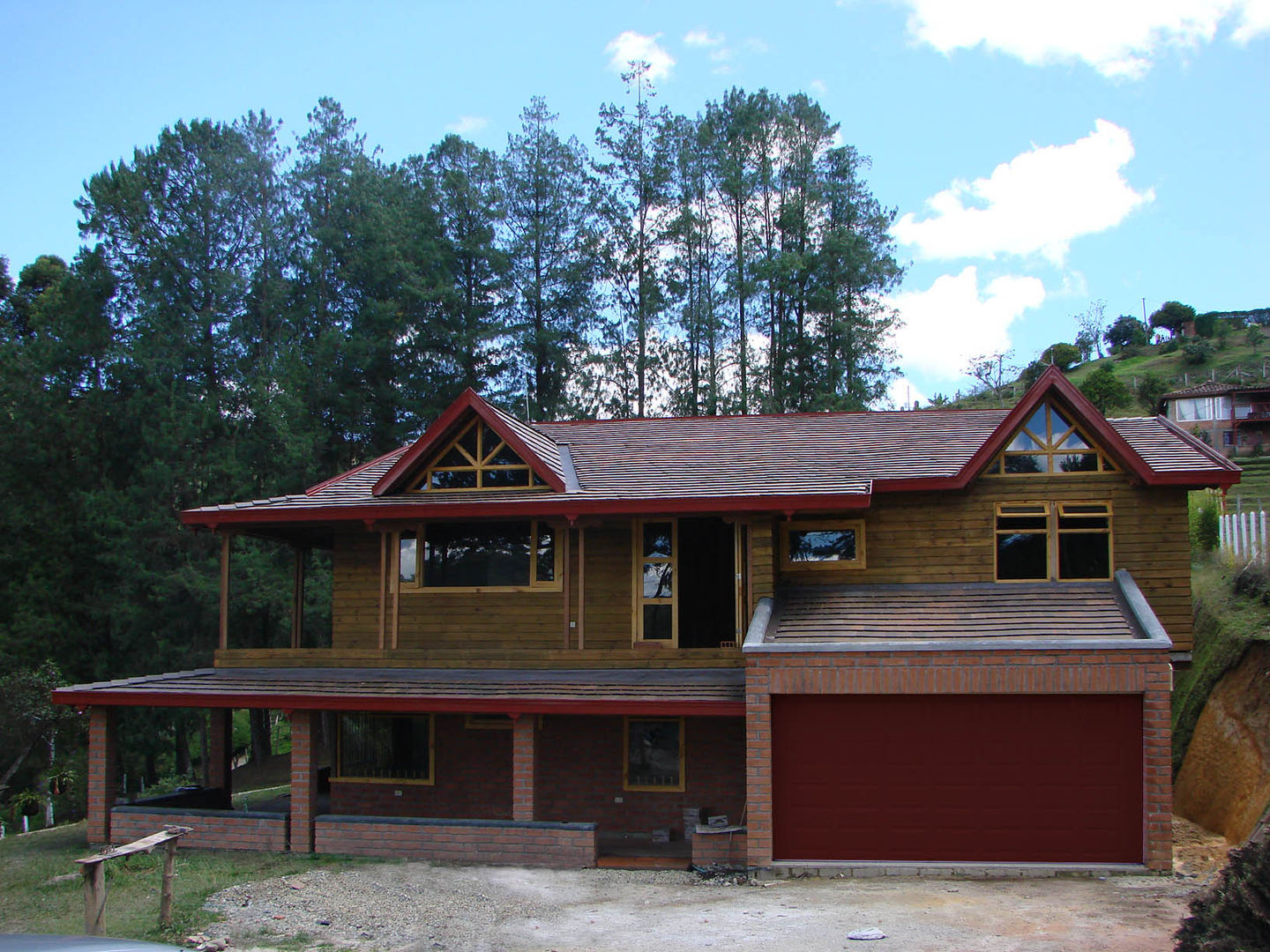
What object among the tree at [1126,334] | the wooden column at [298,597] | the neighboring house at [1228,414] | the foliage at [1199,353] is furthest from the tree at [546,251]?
the tree at [1126,334]

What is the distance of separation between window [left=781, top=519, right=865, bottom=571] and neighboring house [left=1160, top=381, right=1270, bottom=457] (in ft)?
128

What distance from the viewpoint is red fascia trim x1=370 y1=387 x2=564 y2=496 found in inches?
614

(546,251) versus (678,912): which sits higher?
(546,251)

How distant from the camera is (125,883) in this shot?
12406 mm

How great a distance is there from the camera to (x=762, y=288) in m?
34.6

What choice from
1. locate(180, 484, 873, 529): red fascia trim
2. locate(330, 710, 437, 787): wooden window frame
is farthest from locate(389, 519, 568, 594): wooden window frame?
locate(330, 710, 437, 787): wooden window frame

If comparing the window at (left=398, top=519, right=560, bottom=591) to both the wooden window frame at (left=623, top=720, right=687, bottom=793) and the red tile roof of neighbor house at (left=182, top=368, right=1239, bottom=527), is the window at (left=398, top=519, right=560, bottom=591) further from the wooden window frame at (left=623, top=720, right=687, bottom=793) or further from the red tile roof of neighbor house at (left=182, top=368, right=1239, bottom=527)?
the wooden window frame at (left=623, top=720, right=687, bottom=793)

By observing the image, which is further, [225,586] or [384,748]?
[225,586]

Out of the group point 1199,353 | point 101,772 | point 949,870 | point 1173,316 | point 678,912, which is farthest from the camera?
point 1173,316

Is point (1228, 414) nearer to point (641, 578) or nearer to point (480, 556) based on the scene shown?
point (641, 578)

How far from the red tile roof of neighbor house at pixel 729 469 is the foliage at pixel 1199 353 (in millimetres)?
56924

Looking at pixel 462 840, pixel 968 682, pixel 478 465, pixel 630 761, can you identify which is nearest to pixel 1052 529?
pixel 968 682

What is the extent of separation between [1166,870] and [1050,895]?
1.77 meters

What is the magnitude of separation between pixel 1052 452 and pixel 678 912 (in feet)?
29.3
